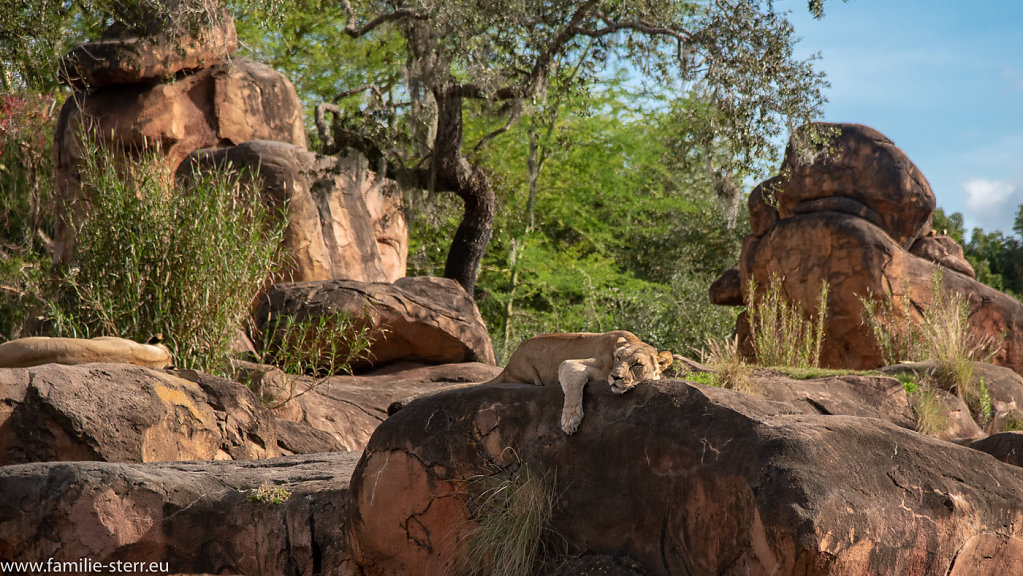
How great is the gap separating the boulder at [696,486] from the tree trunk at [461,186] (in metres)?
8.53

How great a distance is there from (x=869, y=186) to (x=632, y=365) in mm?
12621

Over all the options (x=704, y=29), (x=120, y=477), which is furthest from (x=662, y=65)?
(x=120, y=477)

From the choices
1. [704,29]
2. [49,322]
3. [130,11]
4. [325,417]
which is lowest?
[325,417]

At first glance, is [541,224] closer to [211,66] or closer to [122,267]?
[211,66]

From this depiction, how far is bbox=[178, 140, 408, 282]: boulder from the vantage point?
12719mm

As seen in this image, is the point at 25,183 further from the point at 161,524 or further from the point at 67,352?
the point at 161,524

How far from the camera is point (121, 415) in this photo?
6355mm

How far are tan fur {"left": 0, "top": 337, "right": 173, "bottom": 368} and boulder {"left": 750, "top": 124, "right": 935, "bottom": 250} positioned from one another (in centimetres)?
1136

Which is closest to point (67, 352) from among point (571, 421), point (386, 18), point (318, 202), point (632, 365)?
point (571, 421)

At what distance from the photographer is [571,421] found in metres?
4.12

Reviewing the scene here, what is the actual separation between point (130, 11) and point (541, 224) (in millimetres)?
16058

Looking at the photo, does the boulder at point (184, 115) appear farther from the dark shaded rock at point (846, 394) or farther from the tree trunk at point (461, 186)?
the dark shaded rock at point (846, 394)

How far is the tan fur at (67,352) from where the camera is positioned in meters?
6.96

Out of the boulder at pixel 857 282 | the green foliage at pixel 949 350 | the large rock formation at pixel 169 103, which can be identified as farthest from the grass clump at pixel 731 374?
the large rock formation at pixel 169 103
